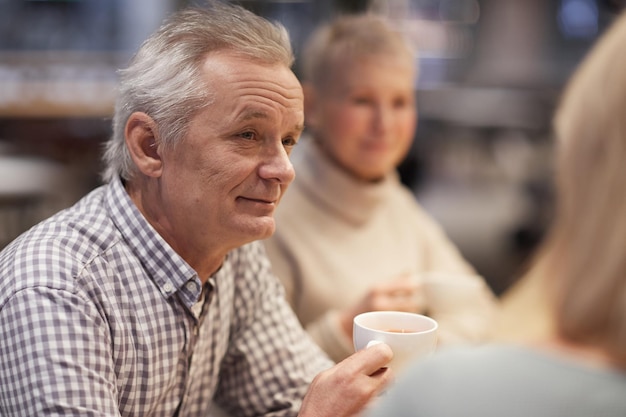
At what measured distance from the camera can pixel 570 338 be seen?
81 cm

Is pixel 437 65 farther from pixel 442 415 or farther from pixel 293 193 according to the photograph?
pixel 442 415

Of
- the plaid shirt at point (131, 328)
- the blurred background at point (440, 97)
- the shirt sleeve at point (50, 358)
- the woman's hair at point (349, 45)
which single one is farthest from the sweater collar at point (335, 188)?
the blurred background at point (440, 97)

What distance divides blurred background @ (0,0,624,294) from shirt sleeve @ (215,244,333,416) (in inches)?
79.9

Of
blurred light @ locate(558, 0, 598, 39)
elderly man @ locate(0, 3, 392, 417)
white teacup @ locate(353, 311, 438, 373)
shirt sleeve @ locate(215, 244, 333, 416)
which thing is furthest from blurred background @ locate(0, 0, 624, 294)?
white teacup @ locate(353, 311, 438, 373)

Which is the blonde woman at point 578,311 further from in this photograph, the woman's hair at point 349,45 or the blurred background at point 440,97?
the blurred background at point 440,97

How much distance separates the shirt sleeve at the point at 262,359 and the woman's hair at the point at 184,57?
0.38 metres

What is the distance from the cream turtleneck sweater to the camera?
6.61ft

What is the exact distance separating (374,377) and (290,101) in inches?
18.0

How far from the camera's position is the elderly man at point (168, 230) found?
3.65ft

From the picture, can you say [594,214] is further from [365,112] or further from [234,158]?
[365,112]

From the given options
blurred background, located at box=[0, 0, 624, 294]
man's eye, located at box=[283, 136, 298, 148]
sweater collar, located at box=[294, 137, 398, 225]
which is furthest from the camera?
blurred background, located at box=[0, 0, 624, 294]

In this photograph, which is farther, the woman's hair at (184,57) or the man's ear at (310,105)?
the man's ear at (310,105)

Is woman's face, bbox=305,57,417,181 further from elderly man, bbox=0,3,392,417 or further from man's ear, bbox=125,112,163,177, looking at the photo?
man's ear, bbox=125,112,163,177

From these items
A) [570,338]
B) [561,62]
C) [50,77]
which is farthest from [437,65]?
[570,338]
